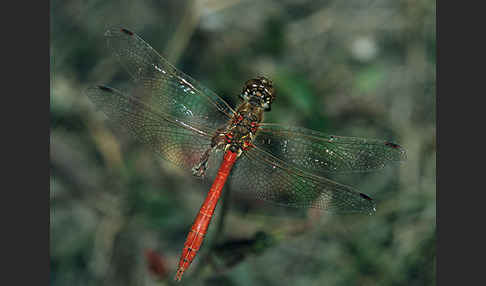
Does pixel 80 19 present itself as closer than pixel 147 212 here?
No

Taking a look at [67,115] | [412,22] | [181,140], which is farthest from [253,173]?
[412,22]

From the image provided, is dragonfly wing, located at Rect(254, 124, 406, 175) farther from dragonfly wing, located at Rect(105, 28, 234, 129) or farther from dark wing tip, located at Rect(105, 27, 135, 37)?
dark wing tip, located at Rect(105, 27, 135, 37)

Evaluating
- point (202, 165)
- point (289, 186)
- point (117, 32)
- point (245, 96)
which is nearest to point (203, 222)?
point (202, 165)

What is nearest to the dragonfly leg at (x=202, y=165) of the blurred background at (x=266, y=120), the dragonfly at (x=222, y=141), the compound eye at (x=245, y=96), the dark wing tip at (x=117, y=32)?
the dragonfly at (x=222, y=141)

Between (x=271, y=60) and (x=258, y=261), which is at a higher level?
(x=271, y=60)

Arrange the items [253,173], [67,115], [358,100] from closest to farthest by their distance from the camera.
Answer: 1. [253,173]
2. [67,115]
3. [358,100]

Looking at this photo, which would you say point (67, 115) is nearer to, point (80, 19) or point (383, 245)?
point (80, 19)

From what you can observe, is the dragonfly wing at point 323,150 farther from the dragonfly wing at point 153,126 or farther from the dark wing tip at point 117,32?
the dark wing tip at point 117,32

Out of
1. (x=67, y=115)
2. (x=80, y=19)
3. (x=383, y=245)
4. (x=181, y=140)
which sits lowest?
(x=383, y=245)
